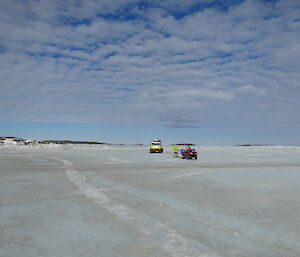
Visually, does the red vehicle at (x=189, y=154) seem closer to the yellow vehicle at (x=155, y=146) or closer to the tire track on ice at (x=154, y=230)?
the yellow vehicle at (x=155, y=146)

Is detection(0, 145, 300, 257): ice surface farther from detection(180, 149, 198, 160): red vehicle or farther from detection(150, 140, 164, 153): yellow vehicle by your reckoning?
detection(150, 140, 164, 153): yellow vehicle

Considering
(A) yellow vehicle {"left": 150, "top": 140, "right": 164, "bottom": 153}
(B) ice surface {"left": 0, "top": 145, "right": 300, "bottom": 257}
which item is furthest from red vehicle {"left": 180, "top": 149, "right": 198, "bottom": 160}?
(B) ice surface {"left": 0, "top": 145, "right": 300, "bottom": 257}

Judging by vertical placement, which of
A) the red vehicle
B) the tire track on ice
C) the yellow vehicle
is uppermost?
the yellow vehicle

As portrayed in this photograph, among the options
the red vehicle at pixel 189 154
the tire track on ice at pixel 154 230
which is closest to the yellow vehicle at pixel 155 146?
the red vehicle at pixel 189 154

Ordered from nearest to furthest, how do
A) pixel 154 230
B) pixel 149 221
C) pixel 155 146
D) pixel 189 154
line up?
pixel 154 230, pixel 149 221, pixel 189 154, pixel 155 146

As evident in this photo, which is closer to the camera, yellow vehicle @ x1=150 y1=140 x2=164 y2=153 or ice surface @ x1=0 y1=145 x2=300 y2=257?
ice surface @ x1=0 y1=145 x2=300 y2=257

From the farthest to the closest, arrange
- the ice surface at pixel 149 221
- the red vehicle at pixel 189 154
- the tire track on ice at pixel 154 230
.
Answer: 1. the red vehicle at pixel 189 154
2. the ice surface at pixel 149 221
3. the tire track on ice at pixel 154 230

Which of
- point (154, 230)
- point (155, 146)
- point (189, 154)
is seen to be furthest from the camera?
point (155, 146)

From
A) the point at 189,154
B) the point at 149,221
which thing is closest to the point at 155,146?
the point at 189,154

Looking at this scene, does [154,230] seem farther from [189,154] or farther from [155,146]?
[155,146]

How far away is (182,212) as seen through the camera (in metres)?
8.10

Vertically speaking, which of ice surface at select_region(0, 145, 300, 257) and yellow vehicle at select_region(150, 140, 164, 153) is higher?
yellow vehicle at select_region(150, 140, 164, 153)

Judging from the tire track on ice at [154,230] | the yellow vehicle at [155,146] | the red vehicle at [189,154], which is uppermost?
the yellow vehicle at [155,146]

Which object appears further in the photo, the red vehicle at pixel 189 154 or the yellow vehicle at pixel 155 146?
the yellow vehicle at pixel 155 146
